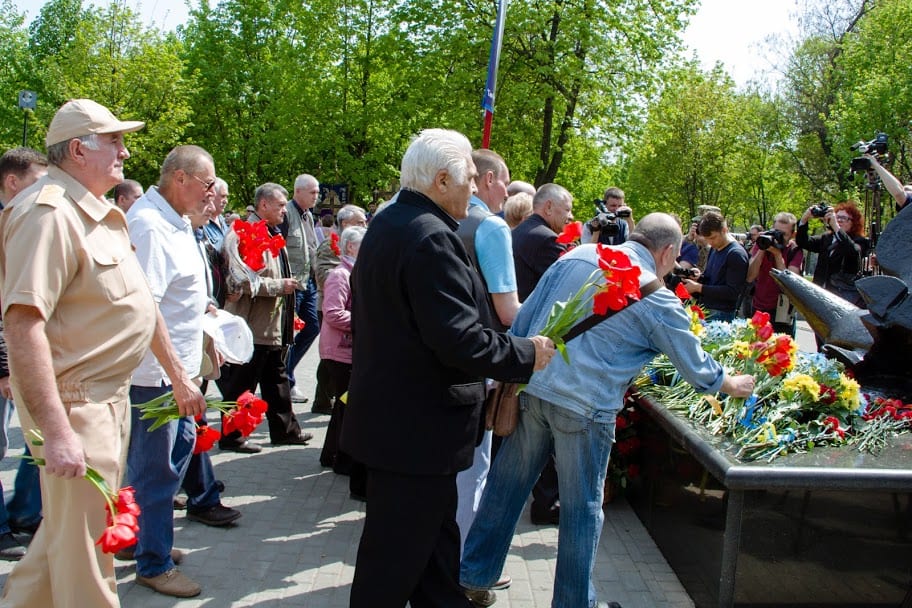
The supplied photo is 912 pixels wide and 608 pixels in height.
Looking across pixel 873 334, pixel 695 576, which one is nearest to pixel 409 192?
pixel 695 576

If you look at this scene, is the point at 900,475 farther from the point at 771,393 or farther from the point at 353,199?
the point at 353,199

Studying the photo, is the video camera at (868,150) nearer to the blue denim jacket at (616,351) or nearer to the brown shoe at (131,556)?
the blue denim jacket at (616,351)

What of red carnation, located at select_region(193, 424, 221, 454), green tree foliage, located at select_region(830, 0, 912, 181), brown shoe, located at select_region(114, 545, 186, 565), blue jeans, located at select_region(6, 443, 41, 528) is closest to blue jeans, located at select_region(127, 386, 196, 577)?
red carnation, located at select_region(193, 424, 221, 454)

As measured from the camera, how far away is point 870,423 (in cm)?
389

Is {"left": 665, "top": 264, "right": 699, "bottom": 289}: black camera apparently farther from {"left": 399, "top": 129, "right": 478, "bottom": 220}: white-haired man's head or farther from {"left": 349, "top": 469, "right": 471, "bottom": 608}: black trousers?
{"left": 349, "top": 469, "right": 471, "bottom": 608}: black trousers

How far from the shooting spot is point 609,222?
648cm

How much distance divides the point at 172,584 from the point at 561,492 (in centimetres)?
186

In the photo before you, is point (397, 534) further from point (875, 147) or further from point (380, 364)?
point (875, 147)

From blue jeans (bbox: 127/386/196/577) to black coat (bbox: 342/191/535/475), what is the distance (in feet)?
4.16

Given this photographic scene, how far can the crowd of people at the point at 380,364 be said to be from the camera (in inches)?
105

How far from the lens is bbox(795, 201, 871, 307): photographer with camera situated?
8086mm

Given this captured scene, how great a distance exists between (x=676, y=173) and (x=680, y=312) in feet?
109

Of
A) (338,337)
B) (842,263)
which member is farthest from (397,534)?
(842,263)

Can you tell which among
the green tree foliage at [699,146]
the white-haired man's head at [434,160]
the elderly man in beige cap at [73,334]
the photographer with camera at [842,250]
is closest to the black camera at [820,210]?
the photographer with camera at [842,250]
